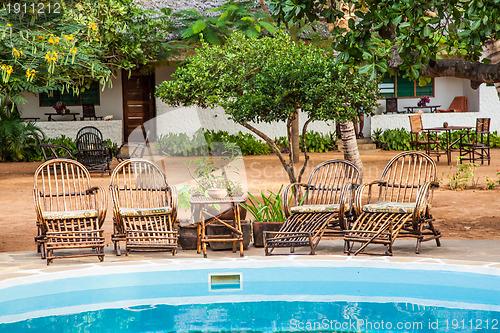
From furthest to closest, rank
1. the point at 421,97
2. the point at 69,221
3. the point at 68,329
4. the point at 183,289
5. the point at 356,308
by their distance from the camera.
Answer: the point at 421,97, the point at 69,221, the point at 183,289, the point at 356,308, the point at 68,329

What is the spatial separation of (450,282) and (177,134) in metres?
12.7

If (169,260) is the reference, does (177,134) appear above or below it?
above

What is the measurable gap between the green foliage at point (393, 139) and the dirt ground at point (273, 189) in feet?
5.50

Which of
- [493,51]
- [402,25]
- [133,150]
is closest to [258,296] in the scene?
[402,25]

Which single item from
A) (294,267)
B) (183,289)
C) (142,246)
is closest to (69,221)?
(142,246)

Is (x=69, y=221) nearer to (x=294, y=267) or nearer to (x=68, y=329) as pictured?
(x=68, y=329)

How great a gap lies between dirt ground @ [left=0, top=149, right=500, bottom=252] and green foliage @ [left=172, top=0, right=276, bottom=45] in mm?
2884

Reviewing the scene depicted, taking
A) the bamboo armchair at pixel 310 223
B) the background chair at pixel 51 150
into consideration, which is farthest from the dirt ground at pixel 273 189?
the bamboo armchair at pixel 310 223

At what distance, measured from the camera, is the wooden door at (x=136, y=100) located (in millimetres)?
18188

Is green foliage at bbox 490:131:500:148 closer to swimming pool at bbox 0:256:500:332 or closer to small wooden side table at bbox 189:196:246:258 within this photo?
small wooden side table at bbox 189:196:246:258

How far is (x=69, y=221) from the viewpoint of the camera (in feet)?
19.3

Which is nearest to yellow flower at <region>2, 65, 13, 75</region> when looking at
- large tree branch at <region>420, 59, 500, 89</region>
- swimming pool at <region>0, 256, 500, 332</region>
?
swimming pool at <region>0, 256, 500, 332</region>

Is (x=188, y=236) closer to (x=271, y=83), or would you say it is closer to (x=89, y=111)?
(x=271, y=83)

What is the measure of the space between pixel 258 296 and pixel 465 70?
347cm
